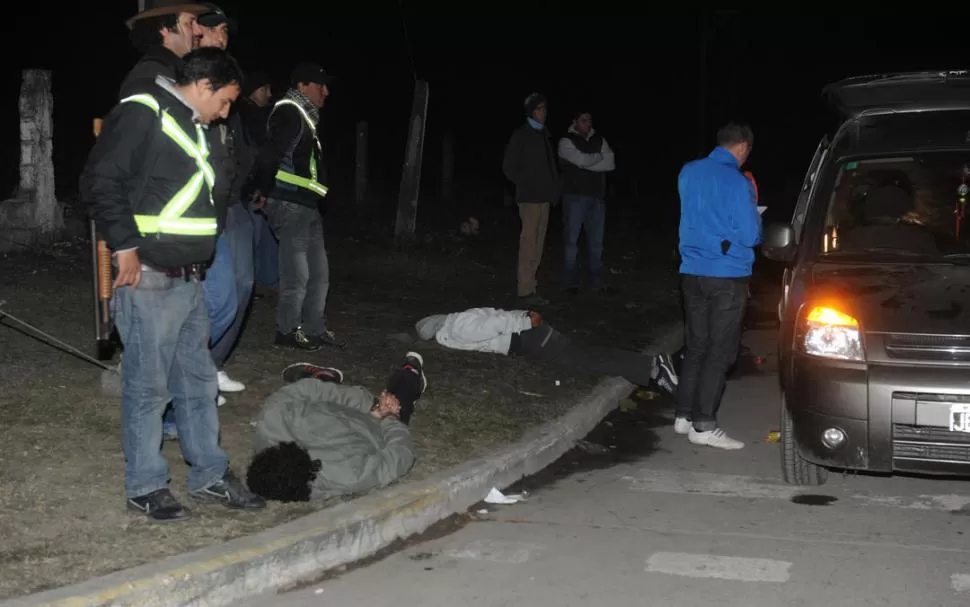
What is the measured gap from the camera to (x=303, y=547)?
18.2 ft

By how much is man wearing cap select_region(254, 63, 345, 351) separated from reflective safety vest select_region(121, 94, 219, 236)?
298 centimetres

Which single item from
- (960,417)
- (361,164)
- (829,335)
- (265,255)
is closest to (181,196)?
(829,335)

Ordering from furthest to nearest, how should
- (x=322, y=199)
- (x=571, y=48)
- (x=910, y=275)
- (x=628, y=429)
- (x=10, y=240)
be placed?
(x=571, y=48), (x=10, y=240), (x=322, y=199), (x=628, y=429), (x=910, y=275)

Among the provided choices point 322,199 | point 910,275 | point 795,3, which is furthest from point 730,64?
point 795,3

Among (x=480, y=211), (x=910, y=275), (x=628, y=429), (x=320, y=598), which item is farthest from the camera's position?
(x=480, y=211)

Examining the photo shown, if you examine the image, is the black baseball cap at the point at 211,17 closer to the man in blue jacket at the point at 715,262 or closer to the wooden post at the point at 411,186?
the man in blue jacket at the point at 715,262

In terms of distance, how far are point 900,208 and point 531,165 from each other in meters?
5.87

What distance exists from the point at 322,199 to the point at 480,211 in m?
11.8

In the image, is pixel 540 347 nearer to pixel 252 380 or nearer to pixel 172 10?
pixel 252 380

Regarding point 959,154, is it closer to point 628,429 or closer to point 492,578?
point 628,429

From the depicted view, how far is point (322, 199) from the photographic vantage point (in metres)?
9.35

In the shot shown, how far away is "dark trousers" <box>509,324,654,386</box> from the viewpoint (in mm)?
9883

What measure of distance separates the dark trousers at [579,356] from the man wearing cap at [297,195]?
1637 millimetres

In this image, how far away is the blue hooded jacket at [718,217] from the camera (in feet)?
25.3
